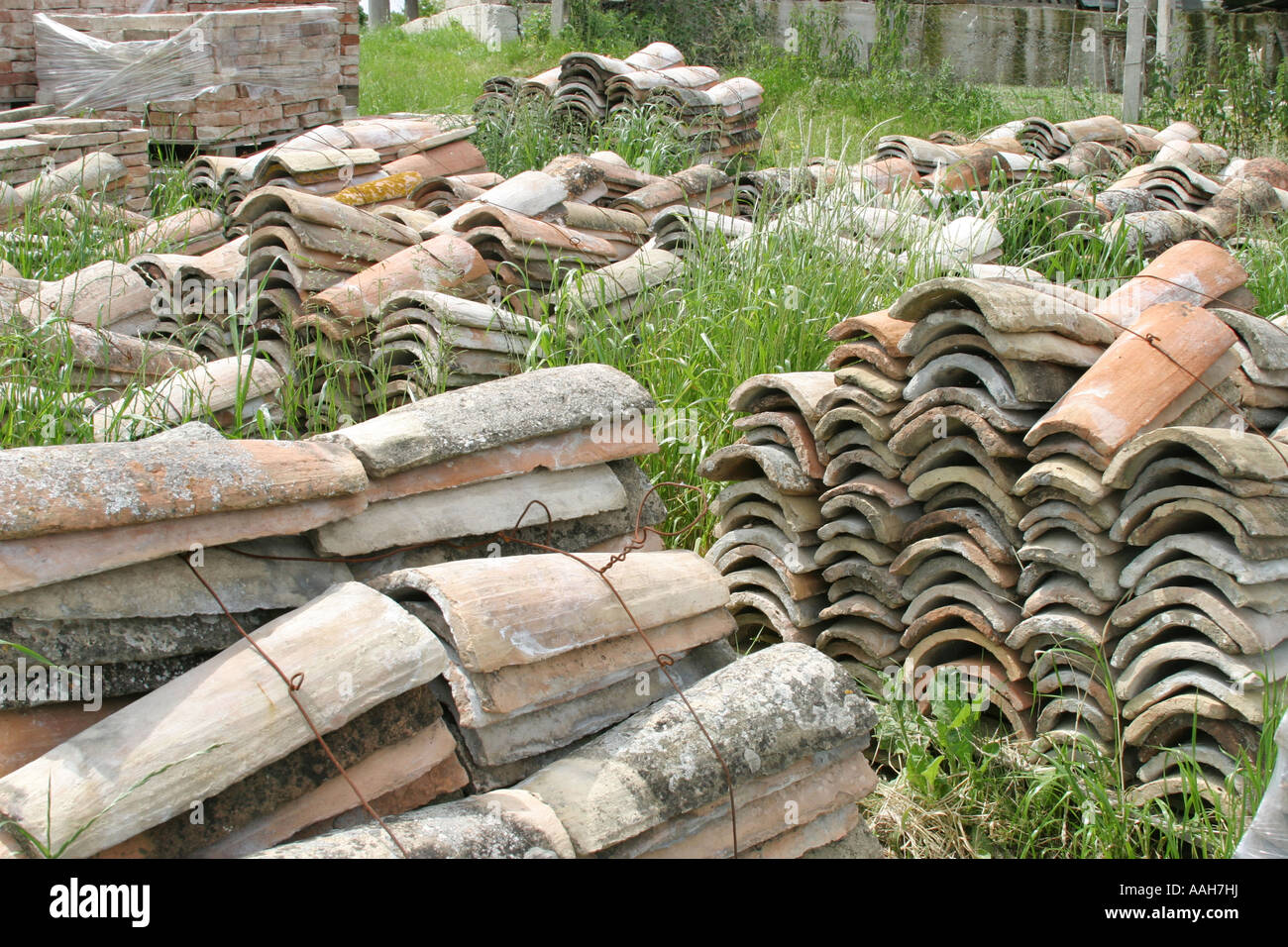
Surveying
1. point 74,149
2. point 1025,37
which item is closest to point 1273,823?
point 74,149

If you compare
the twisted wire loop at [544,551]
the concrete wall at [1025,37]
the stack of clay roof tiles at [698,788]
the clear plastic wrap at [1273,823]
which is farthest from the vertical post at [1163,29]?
the clear plastic wrap at [1273,823]

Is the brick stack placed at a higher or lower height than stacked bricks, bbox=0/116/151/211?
higher

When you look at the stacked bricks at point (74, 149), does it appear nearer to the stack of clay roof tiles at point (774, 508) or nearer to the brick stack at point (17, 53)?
the brick stack at point (17, 53)

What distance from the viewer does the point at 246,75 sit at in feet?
29.5

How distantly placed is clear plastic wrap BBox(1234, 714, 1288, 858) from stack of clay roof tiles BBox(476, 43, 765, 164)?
7886 millimetres

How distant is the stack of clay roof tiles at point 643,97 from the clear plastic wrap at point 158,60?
1891mm

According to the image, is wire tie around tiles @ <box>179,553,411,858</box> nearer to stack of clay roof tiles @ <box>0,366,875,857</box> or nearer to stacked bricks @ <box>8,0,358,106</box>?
stack of clay roof tiles @ <box>0,366,875,857</box>

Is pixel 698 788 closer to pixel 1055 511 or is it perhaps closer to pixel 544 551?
pixel 544 551

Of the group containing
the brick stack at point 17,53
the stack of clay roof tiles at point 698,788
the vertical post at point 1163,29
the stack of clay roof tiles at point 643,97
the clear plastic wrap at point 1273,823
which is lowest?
the stack of clay roof tiles at point 698,788

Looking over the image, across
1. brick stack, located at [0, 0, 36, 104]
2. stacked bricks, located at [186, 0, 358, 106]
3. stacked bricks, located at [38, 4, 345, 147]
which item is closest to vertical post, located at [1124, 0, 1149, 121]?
stacked bricks, located at [186, 0, 358, 106]

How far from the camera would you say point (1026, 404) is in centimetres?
332

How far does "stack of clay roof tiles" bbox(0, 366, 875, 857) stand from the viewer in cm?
219

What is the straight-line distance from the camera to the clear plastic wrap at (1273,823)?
1961 mm
